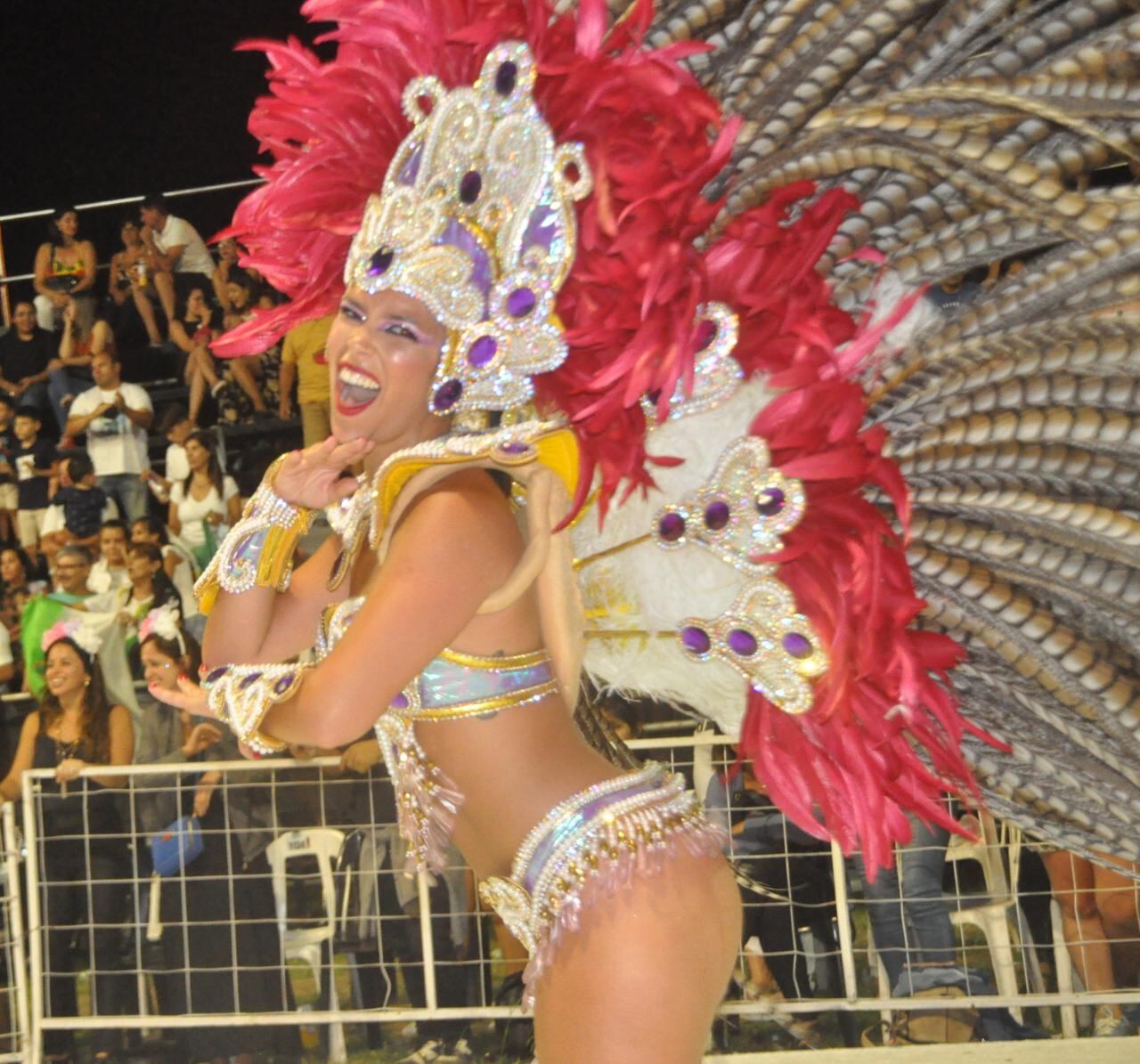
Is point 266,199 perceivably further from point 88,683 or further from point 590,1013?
point 88,683

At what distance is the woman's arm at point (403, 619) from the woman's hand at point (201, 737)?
3.36 m

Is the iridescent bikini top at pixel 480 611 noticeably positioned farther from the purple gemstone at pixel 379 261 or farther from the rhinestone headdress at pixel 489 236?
the purple gemstone at pixel 379 261

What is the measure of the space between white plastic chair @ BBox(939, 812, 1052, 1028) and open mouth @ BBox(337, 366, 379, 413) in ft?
8.79

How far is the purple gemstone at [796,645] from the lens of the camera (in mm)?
2051

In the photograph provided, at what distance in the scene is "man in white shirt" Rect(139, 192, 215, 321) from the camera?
720 centimetres

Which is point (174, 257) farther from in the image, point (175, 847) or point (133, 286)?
point (175, 847)

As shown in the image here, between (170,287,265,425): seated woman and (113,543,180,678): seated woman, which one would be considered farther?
(170,287,265,425): seated woman

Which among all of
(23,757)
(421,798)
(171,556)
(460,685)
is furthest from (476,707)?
(171,556)

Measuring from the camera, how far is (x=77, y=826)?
495cm

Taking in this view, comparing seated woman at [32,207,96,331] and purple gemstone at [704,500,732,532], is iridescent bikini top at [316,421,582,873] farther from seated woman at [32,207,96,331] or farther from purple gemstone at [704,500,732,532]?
seated woman at [32,207,96,331]

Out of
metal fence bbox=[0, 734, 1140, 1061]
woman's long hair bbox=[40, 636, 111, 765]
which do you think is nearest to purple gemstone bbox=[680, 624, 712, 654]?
metal fence bbox=[0, 734, 1140, 1061]

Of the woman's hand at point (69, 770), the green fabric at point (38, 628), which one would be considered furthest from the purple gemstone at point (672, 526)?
the green fabric at point (38, 628)

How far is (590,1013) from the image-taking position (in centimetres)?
189

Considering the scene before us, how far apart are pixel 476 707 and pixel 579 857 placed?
0.82 ft
